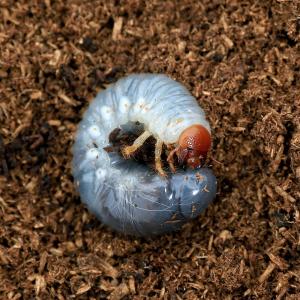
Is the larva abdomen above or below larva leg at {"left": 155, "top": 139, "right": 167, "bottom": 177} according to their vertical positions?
below

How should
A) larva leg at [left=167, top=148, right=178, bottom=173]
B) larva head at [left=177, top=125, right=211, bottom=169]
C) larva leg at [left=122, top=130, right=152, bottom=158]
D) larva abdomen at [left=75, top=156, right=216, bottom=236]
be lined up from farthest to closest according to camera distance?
larva leg at [left=122, top=130, right=152, bottom=158] < larva abdomen at [left=75, top=156, right=216, bottom=236] < larva leg at [left=167, top=148, right=178, bottom=173] < larva head at [left=177, top=125, right=211, bottom=169]

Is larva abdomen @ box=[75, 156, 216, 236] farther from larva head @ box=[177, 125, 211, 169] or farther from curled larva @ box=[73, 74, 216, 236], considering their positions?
larva head @ box=[177, 125, 211, 169]

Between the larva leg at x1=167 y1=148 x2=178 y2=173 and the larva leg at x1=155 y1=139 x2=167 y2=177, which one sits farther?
the larva leg at x1=155 y1=139 x2=167 y2=177

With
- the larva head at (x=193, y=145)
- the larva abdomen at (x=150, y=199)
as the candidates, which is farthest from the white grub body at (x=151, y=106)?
the larva abdomen at (x=150, y=199)

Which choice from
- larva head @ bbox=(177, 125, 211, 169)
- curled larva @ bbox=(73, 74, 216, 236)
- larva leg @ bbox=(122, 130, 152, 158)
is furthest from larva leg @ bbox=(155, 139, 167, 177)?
larva head @ bbox=(177, 125, 211, 169)

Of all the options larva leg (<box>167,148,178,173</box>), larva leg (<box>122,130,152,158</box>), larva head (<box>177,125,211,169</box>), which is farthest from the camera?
larva leg (<box>122,130,152,158</box>)

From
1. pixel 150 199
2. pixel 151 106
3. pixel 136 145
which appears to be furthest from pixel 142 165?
pixel 151 106

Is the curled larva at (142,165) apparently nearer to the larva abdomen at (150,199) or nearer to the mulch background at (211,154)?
the larva abdomen at (150,199)

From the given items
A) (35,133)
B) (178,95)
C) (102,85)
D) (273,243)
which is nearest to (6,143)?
(35,133)
